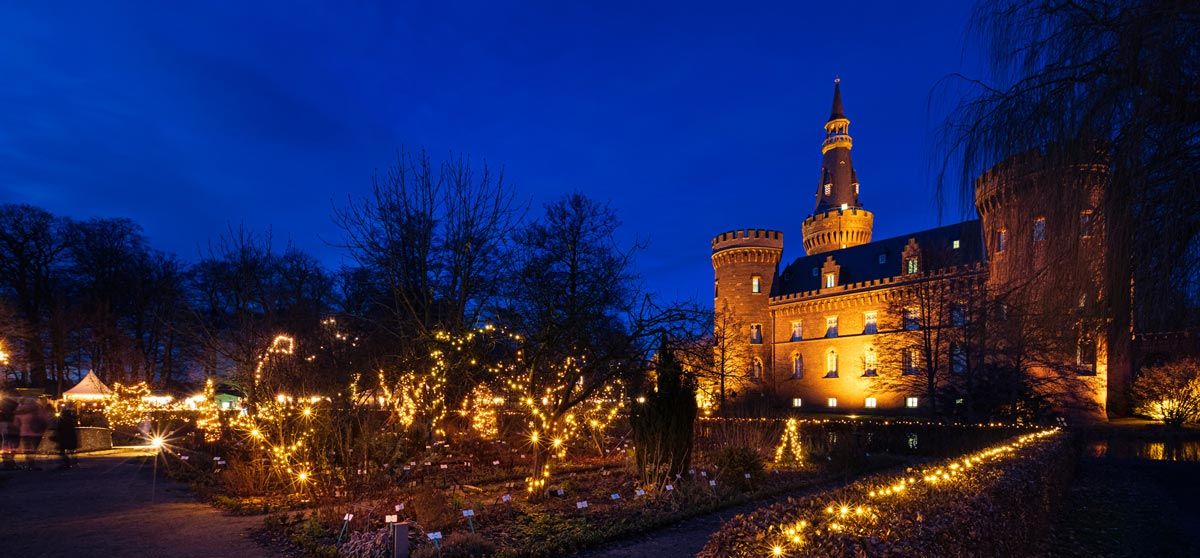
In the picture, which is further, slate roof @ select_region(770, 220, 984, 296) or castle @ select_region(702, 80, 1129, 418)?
slate roof @ select_region(770, 220, 984, 296)

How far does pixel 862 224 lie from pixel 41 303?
55862 millimetres

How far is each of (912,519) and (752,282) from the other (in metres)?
43.0

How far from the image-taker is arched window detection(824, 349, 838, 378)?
1672 inches

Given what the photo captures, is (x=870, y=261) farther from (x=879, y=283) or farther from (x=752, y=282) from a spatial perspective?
(x=752, y=282)

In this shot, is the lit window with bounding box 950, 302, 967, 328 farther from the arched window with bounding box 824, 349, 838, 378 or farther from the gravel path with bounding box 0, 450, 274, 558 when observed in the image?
the gravel path with bounding box 0, 450, 274, 558

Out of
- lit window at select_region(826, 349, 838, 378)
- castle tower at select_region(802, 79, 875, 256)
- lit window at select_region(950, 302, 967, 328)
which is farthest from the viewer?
castle tower at select_region(802, 79, 875, 256)

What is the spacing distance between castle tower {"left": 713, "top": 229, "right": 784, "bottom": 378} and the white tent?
36.4m

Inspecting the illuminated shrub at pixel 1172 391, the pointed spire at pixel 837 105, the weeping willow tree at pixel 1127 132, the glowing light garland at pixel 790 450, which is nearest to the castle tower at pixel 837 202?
the pointed spire at pixel 837 105

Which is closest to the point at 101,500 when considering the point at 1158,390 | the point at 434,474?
the point at 434,474

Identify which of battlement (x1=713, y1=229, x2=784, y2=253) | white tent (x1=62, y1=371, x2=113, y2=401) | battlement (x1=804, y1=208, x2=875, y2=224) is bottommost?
white tent (x1=62, y1=371, x2=113, y2=401)

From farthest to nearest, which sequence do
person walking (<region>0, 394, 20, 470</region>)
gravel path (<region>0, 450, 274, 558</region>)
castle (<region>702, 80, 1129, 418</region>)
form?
person walking (<region>0, 394, 20, 470</region>) → gravel path (<region>0, 450, 274, 558</region>) → castle (<region>702, 80, 1129, 418</region>)

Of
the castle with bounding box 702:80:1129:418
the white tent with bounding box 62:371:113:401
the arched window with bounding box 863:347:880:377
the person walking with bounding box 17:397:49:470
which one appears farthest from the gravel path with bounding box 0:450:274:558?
the arched window with bounding box 863:347:880:377

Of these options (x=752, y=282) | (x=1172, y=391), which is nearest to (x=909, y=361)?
(x=1172, y=391)

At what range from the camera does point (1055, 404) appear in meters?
28.1
